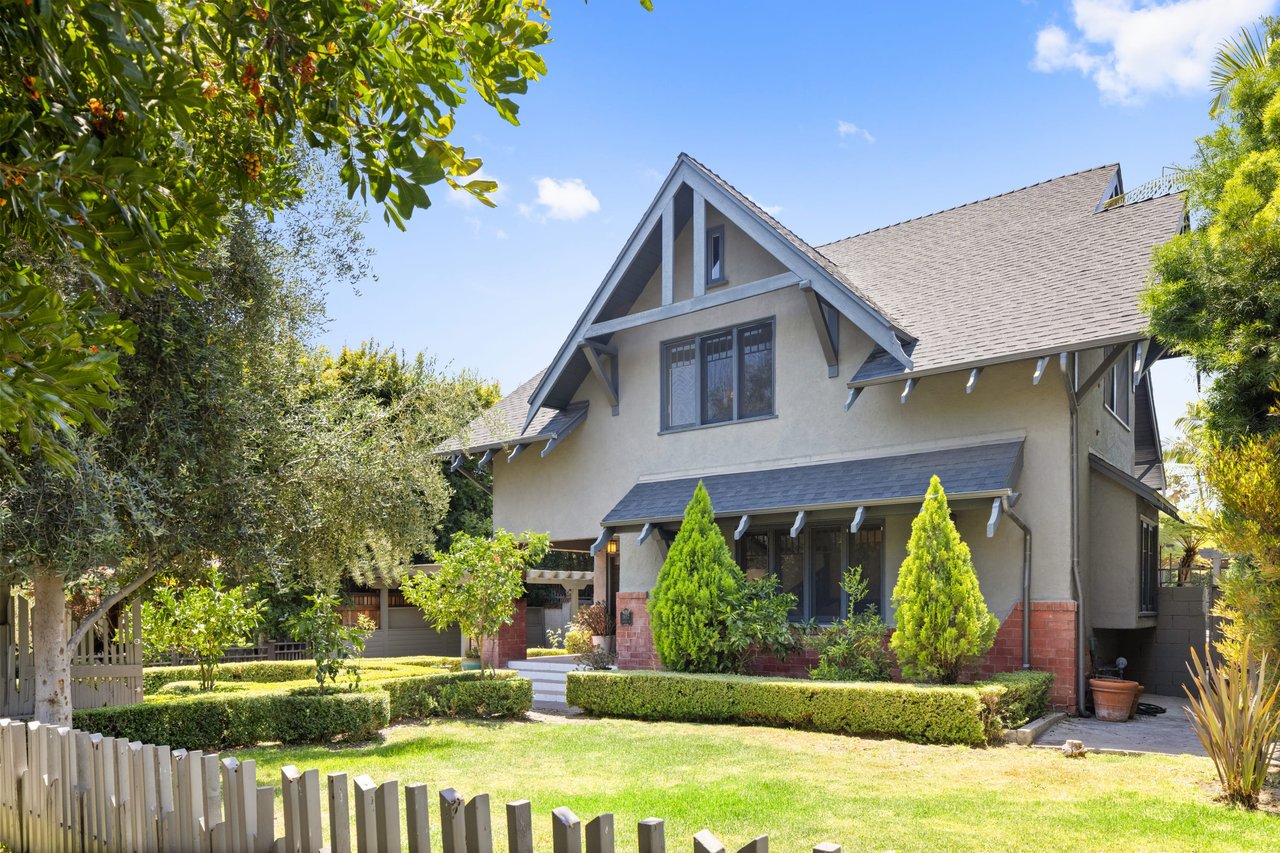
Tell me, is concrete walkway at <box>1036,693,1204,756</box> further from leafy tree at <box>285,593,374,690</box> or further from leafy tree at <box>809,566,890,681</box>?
leafy tree at <box>285,593,374,690</box>

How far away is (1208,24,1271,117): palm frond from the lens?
414 inches

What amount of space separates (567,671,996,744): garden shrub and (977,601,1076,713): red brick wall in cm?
248

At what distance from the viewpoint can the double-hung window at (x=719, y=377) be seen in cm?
1725

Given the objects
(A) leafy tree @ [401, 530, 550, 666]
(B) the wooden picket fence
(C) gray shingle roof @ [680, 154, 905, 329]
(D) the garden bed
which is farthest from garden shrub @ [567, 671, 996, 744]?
(B) the wooden picket fence

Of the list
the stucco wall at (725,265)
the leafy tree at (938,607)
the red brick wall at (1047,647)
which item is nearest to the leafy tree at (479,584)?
the leafy tree at (938,607)

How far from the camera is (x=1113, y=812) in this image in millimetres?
7617

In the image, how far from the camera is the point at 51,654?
9.95 m

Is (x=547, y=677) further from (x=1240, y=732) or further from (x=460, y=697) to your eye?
(x=1240, y=732)

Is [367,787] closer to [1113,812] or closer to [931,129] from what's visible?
[1113,812]

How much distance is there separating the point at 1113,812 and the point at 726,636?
7.41 m

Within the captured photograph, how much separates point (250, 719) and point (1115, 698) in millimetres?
11486

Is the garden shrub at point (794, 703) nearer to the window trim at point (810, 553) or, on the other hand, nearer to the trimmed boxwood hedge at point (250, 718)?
the window trim at point (810, 553)

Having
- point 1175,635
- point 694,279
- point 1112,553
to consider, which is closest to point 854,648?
point 1112,553

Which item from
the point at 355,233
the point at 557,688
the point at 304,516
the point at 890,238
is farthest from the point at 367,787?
the point at 890,238
